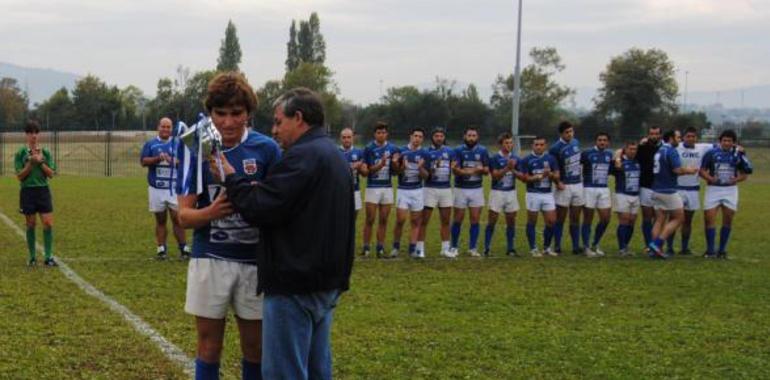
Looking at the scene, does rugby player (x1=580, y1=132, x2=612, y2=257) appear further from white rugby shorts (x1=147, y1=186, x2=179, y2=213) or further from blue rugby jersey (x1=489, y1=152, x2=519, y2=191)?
white rugby shorts (x1=147, y1=186, x2=179, y2=213)

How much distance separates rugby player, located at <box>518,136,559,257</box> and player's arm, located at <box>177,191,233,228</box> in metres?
9.73

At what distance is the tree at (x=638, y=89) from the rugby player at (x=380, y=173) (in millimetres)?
55022

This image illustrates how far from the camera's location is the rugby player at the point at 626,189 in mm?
13789

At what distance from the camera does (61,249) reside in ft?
43.3

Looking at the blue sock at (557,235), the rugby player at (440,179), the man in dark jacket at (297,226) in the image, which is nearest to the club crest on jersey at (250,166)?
the man in dark jacket at (297,226)

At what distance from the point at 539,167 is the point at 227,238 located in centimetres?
973

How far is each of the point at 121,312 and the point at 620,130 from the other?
52.5 m

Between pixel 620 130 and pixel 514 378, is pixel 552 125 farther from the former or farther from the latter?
pixel 514 378

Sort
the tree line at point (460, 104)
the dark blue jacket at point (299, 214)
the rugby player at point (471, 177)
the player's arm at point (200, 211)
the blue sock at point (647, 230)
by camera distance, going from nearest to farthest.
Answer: the dark blue jacket at point (299, 214) < the player's arm at point (200, 211) < the rugby player at point (471, 177) < the blue sock at point (647, 230) < the tree line at point (460, 104)

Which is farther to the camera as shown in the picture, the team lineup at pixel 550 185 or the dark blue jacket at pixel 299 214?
the team lineup at pixel 550 185

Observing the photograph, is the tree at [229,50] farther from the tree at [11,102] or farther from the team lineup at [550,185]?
the team lineup at [550,185]


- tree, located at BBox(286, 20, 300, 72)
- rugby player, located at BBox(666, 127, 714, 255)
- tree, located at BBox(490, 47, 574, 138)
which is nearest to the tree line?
tree, located at BBox(490, 47, 574, 138)

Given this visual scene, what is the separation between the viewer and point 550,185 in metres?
13.6

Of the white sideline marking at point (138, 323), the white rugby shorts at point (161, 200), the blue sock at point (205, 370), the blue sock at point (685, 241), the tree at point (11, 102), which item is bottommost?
the white sideline marking at point (138, 323)
